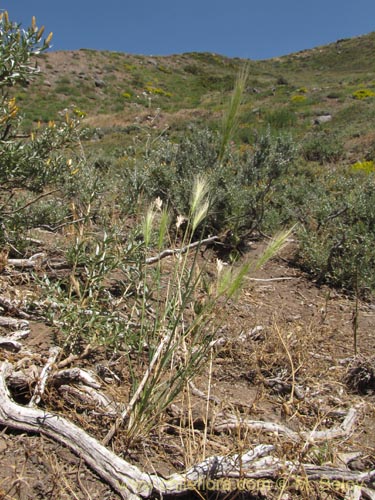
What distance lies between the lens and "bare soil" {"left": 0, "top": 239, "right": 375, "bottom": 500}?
53.3 inches

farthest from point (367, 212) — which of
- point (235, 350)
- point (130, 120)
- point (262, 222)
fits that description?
point (130, 120)

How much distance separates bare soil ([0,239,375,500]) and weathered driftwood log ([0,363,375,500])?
0.04m

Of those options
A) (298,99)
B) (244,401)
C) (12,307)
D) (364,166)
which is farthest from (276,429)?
(298,99)

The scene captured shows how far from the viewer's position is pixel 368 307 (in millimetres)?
3164

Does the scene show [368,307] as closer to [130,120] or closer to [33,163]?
[33,163]

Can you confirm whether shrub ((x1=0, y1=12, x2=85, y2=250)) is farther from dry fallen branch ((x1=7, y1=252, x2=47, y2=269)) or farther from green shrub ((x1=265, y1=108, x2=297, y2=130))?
green shrub ((x1=265, y1=108, x2=297, y2=130))

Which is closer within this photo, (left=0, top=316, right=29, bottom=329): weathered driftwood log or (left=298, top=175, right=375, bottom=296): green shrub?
(left=0, top=316, right=29, bottom=329): weathered driftwood log

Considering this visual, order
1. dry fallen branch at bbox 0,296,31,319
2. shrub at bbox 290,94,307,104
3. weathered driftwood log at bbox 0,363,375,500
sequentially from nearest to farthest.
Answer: weathered driftwood log at bbox 0,363,375,500 → dry fallen branch at bbox 0,296,31,319 → shrub at bbox 290,94,307,104

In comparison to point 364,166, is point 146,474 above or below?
below

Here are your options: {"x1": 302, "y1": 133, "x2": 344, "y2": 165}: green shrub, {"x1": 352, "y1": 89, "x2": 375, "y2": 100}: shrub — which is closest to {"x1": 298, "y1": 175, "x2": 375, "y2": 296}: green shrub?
{"x1": 302, "y1": 133, "x2": 344, "y2": 165}: green shrub

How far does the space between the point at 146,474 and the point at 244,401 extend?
28.3 inches

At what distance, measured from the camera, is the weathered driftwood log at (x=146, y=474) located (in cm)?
131

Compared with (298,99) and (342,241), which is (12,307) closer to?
(342,241)

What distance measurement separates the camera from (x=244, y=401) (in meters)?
1.93
